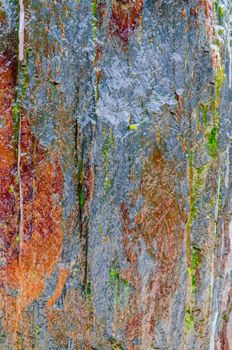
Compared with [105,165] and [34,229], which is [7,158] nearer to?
[34,229]

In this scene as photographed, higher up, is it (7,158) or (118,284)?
(7,158)

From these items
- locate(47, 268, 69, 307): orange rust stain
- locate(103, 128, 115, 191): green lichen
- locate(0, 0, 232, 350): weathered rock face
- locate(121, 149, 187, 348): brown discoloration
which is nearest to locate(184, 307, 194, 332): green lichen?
locate(0, 0, 232, 350): weathered rock face

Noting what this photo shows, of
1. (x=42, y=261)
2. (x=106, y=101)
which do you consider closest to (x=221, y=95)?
(x=106, y=101)

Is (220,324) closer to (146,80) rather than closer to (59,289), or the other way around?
(59,289)

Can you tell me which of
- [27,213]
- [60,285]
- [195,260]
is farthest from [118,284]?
[27,213]

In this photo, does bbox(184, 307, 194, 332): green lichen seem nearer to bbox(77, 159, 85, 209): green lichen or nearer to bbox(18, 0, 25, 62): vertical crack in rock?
bbox(77, 159, 85, 209): green lichen

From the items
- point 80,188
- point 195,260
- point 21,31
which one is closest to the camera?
point 21,31

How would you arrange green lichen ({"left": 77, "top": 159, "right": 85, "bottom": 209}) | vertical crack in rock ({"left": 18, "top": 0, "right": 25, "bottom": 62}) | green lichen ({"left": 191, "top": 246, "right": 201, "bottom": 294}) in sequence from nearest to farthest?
vertical crack in rock ({"left": 18, "top": 0, "right": 25, "bottom": 62}) → green lichen ({"left": 77, "top": 159, "right": 85, "bottom": 209}) → green lichen ({"left": 191, "top": 246, "right": 201, "bottom": 294})
